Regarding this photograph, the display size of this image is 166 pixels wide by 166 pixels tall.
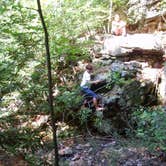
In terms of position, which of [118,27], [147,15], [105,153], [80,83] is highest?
[147,15]

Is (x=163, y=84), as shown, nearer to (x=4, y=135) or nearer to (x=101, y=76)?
(x=101, y=76)

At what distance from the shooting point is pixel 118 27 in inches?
454

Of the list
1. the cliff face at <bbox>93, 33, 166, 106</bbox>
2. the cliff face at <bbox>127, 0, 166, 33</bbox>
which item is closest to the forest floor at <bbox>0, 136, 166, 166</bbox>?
the cliff face at <bbox>93, 33, 166, 106</bbox>

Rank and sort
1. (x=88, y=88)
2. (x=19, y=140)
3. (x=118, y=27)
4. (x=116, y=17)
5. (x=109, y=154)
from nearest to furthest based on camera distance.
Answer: (x=19, y=140) → (x=109, y=154) → (x=88, y=88) → (x=118, y=27) → (x=116, y=17)

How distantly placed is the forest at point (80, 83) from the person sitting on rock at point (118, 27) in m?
0.14

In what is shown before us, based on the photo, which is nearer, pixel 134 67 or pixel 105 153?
pixel 105 153

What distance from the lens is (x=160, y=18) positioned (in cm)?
1070

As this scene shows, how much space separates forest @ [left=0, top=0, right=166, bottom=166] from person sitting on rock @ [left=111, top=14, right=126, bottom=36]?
135 millimetres

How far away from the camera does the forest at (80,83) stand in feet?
12.1

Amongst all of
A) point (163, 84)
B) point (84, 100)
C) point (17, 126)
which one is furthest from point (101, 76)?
point (17, 126)

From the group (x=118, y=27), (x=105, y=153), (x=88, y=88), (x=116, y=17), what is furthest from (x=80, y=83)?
(x=116, y=17)

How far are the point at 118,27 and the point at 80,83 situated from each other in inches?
131

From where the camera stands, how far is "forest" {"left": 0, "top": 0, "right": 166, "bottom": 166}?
370 cm

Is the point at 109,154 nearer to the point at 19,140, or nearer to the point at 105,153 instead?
the point at 105,153
